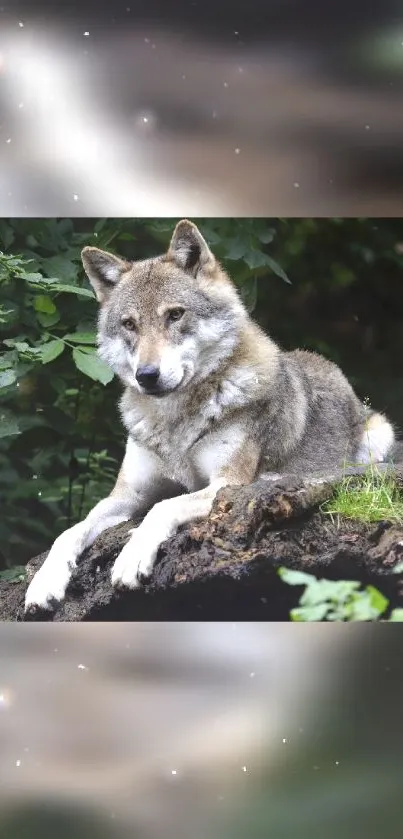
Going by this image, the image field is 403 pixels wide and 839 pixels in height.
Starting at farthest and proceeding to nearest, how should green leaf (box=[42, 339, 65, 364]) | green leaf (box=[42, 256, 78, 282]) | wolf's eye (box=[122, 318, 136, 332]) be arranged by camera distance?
green leaf (box=[42, 256, 78, 282])
green leaf (box=[42, 339, 65, 364])
wolf's eye (box=[122, 318, 136, 332])

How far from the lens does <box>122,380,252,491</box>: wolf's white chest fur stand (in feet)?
11.7

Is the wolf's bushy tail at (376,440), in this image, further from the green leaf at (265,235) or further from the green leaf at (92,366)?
the green leaf at (92,366)

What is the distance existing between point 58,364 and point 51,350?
1.80 feet

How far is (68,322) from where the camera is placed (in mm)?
4121

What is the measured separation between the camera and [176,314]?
3531 mm

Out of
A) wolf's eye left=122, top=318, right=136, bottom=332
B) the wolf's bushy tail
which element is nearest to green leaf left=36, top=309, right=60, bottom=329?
wolf's eye left=122, top=318, right=136, bottom=332

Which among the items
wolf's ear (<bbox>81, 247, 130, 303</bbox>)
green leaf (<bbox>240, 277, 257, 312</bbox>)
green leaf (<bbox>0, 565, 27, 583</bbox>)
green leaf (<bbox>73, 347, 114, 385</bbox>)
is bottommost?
green leaf (<bbox>0, 565, 27, 583</bbox>)

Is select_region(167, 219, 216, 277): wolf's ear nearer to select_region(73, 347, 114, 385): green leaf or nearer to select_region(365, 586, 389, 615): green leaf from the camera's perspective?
select_region(73, 347, 114, 385): green leaf

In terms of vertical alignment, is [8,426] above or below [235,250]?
below

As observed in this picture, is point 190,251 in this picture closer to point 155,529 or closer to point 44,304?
point 44,304

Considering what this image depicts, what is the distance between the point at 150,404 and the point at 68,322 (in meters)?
0.65

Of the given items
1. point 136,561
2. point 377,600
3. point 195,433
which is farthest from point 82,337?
point 377,600
